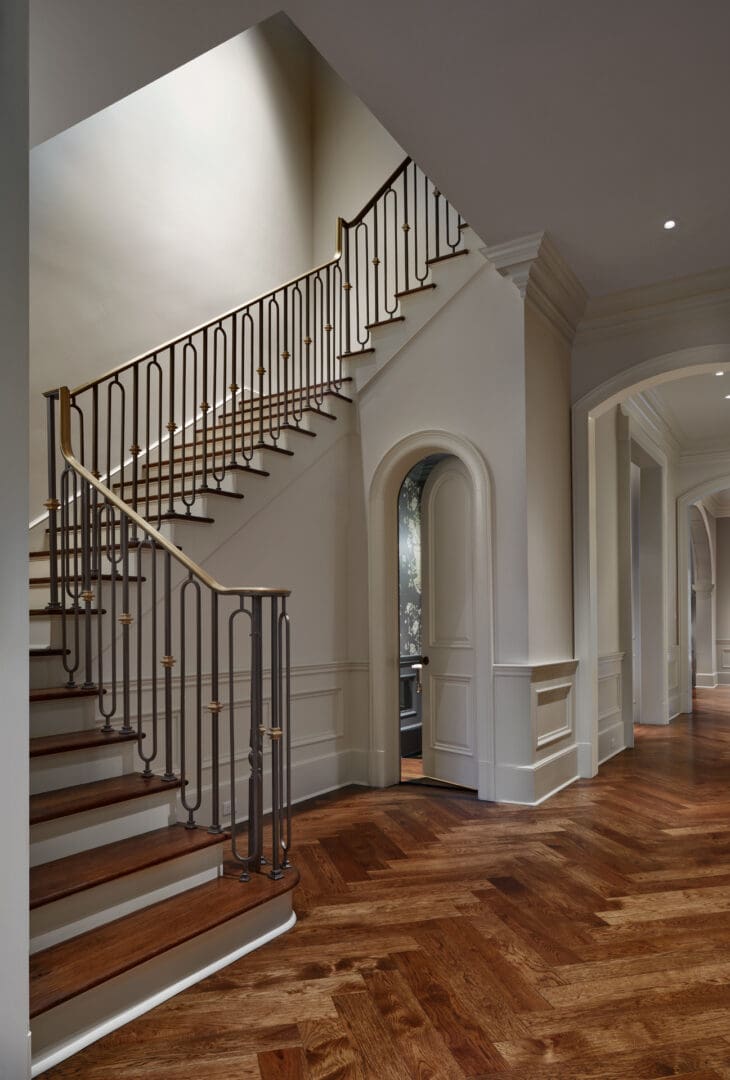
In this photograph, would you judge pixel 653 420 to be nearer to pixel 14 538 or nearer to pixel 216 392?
pixel 216 392

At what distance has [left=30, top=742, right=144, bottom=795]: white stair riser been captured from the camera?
3.09m

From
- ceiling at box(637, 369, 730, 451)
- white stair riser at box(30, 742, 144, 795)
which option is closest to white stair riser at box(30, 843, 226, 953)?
white stair riser at box(30, 742, 144, 795)

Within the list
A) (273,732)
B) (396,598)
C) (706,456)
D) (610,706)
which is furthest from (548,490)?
(706,456)

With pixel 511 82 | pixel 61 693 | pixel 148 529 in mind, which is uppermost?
pixel 511 82

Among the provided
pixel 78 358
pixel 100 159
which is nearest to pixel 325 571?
pixel 78 358

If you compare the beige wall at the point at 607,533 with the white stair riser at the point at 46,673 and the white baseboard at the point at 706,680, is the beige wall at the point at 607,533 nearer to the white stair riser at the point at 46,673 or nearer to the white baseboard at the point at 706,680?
the white stair riser at the point at 46,673

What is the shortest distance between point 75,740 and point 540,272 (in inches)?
156

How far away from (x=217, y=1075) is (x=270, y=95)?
8710mm

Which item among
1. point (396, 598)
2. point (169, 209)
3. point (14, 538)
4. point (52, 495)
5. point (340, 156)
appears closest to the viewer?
point (14, 538)

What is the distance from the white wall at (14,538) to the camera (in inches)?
81.2

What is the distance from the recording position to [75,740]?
10.8 feet

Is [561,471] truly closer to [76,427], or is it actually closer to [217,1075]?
[76,427]

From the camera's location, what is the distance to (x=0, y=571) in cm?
209

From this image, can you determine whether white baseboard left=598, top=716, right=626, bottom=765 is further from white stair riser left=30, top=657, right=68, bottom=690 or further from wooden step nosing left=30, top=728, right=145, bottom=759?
white stair riser left=30, top=657, right=68, bottom=690
